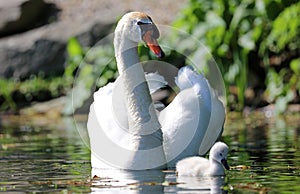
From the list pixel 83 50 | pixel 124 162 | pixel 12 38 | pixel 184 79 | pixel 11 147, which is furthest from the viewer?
pixel 12 38

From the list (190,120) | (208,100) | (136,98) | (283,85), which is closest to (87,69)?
(283,85)

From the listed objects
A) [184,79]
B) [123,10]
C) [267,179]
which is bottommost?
[267,179]

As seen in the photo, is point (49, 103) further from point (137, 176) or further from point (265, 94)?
point (137, 176)

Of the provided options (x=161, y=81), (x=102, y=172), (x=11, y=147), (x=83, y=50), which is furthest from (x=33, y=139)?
(x=83, y=50)

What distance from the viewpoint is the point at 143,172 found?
9156 mm

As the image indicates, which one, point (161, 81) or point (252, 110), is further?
point (252, 110)

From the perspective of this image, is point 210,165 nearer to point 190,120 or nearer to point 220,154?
point 220,154

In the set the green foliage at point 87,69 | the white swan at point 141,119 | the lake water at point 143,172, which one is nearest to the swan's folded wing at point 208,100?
the white swan at point 141,119

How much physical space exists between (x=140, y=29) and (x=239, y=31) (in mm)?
8965

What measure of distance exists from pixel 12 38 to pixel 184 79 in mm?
12198

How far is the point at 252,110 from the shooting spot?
1816cm

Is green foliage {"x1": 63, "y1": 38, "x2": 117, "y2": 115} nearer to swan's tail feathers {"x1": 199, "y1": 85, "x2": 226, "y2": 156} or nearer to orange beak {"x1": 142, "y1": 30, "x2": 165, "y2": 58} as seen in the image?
swan's tail feathers {"x1": 199, "y1": 85, "x2": 226, "y2": 156}

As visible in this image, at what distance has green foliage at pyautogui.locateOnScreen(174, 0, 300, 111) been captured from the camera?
18016 mm

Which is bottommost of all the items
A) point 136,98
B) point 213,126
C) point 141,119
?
point 213,126
